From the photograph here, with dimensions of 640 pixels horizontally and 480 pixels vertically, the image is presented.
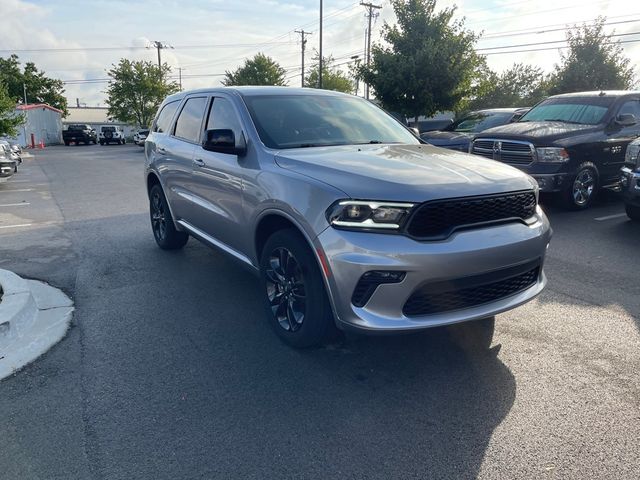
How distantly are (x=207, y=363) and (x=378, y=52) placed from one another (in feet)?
55.0

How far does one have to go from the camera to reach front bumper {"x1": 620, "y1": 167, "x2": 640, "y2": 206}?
674 cm

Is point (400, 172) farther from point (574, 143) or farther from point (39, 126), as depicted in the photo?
point (39, 126)

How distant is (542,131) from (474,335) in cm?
Answer: 556

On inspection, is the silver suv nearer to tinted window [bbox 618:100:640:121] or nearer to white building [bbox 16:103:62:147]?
tinted window [bbox 618:100:640:121]

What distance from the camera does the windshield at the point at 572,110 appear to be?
8562 millimetres

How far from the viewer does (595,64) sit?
880 inches

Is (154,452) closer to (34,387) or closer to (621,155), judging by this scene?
(34,387)

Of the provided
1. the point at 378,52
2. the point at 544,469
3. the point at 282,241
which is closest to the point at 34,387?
the point at 282,241

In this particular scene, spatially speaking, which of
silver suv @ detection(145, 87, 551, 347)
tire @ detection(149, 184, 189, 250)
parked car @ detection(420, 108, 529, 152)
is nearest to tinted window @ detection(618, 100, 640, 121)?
parked car @ detection(420, 108, 529, 152)

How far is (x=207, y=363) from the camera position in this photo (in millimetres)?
3490

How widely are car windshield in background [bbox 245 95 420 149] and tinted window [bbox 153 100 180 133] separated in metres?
1.86

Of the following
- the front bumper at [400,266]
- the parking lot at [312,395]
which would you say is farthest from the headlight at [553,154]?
the front bumper at [400,266]

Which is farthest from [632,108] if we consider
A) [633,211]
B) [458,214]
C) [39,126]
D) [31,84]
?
[31,84]

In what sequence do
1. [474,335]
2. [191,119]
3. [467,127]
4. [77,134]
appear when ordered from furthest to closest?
1. [77,134]
2. [467,127]
3. [191,119]
4. [474,335]
